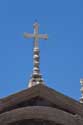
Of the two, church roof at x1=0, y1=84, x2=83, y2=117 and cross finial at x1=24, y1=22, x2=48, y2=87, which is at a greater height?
cross finial at x1=24, y1=22, x2=48, y2=87

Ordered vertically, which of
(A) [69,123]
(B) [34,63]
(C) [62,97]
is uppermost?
(B) [34,63]

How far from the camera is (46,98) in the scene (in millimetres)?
13070

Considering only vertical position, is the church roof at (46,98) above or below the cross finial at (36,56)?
below

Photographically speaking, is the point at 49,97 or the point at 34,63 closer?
the point at 49,97

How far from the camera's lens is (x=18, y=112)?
1251 centimetres

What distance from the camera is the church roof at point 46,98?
12.9m

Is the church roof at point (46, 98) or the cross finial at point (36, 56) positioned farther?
the cross finial at point (36, 56)

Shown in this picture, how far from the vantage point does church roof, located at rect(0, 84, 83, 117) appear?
12891 mm

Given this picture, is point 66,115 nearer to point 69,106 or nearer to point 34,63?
point 69,106

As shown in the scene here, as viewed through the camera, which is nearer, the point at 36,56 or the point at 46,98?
the point at 46,98

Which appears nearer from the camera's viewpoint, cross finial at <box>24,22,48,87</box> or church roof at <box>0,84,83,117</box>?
church roof at <box>0,84,83,117</box>

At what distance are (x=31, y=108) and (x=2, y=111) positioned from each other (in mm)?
967

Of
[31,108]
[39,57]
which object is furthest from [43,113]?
[39,57]

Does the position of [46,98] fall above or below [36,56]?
below
